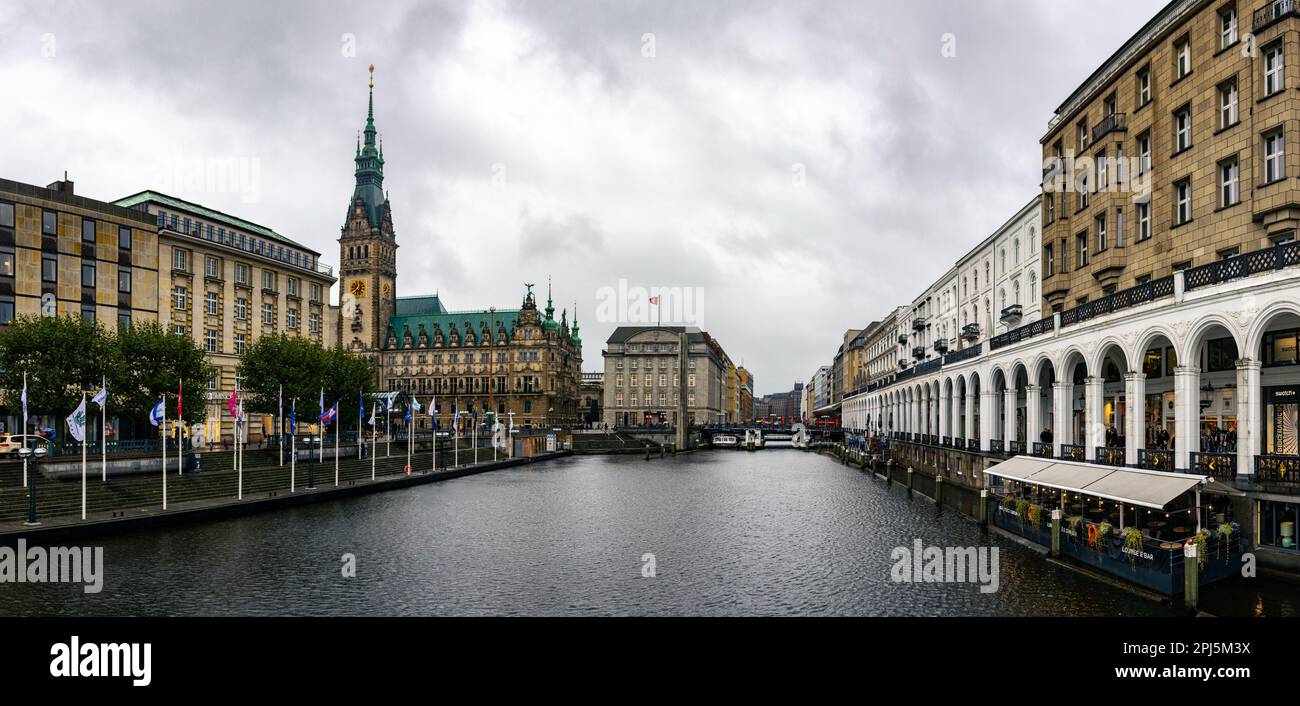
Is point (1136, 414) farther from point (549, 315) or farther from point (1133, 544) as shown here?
point (549, 315)

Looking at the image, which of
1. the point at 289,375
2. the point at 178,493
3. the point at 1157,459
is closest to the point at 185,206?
the point at 289,375

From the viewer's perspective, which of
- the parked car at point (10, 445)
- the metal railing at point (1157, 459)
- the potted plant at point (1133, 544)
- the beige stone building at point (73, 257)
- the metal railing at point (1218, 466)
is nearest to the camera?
the potted plant at point (1133, 544)

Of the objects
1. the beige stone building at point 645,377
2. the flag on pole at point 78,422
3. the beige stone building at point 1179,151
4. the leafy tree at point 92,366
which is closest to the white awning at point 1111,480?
the beige stone building at point 1179,151

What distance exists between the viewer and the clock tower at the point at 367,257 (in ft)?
557

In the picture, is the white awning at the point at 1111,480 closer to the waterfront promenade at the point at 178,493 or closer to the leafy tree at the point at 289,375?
the waterfront promenade at the point at 178,493

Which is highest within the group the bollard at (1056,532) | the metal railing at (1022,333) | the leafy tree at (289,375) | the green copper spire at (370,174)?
the green copper spire at (370,174)

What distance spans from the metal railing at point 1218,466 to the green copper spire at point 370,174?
170 metres

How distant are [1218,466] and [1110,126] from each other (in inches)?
937

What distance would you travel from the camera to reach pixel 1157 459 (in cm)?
3016

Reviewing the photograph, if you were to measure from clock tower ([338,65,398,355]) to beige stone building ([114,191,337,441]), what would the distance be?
262 feet

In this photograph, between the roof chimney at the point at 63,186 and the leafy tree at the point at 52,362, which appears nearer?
the leafy tree at the point at 52,362

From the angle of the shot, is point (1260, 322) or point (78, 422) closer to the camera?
point (1260, 322)
